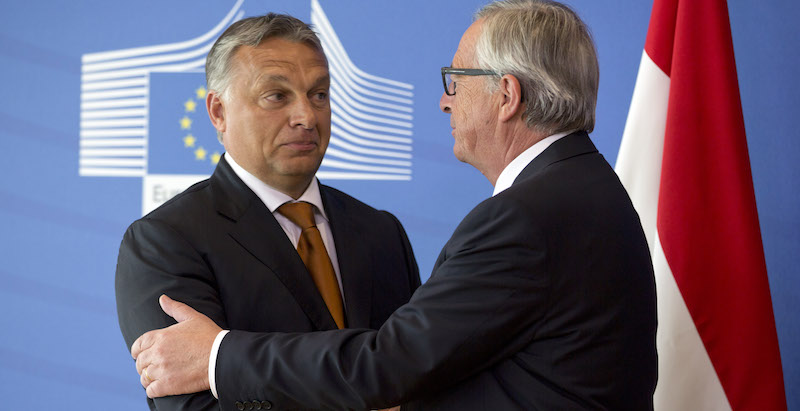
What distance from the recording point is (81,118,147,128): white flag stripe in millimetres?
2969

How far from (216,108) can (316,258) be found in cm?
44

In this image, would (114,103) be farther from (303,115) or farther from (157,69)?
(303,115)

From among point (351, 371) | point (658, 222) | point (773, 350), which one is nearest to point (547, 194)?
point (351, 371)

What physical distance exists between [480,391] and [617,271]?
11.7 inches

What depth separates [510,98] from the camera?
4.54ft

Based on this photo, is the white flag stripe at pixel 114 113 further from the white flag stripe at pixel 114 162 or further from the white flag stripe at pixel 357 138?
the white flag stripe at pixel 357 138

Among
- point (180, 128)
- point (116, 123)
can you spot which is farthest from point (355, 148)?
point (116, 123)

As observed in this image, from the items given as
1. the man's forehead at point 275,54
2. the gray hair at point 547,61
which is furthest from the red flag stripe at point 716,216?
the man's forehead at point 275,54

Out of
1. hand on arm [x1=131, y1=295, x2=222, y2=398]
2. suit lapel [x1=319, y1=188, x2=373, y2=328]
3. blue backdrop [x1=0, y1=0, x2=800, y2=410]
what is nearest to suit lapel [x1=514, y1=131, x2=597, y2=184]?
suit lapel [x1=319, y1=188, x2=373, y2=328]

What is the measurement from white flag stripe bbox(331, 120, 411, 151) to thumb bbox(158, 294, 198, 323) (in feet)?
5.03

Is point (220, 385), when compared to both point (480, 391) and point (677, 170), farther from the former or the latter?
point (677, 170)

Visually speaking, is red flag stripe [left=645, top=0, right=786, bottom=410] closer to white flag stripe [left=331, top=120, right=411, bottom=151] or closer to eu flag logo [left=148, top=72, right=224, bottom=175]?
white flag stripe [left=331, top=120, right=411, bottom=151]

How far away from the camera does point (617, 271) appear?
1.24 metres

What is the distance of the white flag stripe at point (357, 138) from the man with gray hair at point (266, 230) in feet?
3.14
